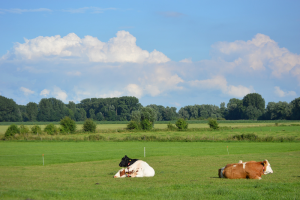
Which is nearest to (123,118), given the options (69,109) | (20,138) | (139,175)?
(69,109)

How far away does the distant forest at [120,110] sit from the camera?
467 ft

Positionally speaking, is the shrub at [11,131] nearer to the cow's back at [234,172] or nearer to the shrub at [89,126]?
the shrub at [89,126]

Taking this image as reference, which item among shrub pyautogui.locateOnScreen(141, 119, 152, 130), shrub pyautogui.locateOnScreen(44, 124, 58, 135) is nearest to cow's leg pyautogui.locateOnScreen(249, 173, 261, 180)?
shrub pyautogui.locateOnScreen(44, 124, 58, 135)

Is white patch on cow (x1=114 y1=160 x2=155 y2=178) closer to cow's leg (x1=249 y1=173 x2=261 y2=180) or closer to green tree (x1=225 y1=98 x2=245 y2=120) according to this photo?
cow's leg (x1=249 y1=173 x2=261 y2=180)

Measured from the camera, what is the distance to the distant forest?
14240 cm

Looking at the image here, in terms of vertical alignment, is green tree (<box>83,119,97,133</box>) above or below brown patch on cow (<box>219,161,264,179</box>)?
above

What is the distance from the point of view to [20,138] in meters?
61.0

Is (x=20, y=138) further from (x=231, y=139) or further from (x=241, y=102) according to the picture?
(x=241, y=102)

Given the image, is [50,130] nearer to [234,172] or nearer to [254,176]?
[234,172]

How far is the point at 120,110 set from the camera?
165 metres

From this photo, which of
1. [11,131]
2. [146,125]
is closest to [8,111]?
[11,131]

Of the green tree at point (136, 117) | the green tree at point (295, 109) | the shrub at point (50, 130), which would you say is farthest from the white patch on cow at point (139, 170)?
the green tree at point (295, 109)

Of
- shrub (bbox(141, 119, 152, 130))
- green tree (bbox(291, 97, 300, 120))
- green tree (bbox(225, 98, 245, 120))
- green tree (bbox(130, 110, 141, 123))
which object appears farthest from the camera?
green tree (bbox(225, 98, 245, 120))

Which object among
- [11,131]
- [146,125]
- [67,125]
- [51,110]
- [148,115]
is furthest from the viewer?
[51,110]
